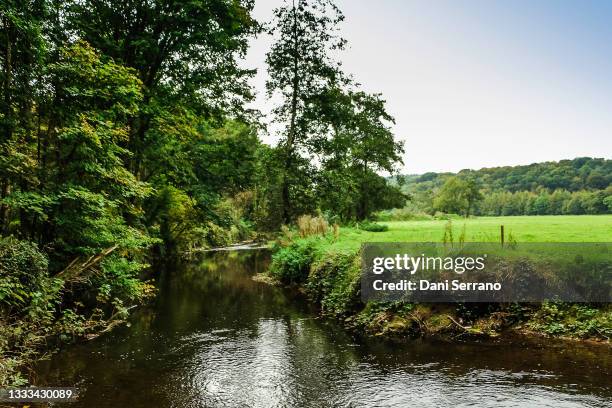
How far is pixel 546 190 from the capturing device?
2323 inches

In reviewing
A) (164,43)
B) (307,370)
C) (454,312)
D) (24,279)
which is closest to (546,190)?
(454,312)

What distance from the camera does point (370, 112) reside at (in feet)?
119

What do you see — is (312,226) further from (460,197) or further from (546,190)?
(460,197)

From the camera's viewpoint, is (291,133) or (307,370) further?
(291,133)

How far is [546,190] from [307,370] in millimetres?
61771

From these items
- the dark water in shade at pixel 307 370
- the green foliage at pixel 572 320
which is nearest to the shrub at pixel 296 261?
the dark water in shade at pixel 307 370

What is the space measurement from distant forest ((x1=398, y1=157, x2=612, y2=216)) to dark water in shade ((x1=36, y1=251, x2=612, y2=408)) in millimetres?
28577

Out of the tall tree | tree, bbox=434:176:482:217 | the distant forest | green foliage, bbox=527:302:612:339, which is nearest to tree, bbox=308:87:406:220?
the distant forest

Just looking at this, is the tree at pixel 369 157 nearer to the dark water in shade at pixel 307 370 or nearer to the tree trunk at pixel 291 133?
the tree trunk at pixel 291 133

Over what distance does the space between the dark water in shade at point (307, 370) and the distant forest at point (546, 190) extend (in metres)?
28.6

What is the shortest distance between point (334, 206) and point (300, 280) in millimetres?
7973

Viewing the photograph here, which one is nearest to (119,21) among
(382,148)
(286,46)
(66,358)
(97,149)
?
(97,149)

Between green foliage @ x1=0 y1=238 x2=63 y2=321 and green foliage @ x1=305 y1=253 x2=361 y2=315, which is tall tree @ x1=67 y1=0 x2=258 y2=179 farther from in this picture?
green foliage @ x1=305 y1=253 x2=361 y2=315

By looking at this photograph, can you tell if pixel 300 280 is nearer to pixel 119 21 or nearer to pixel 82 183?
pixel 82 183
